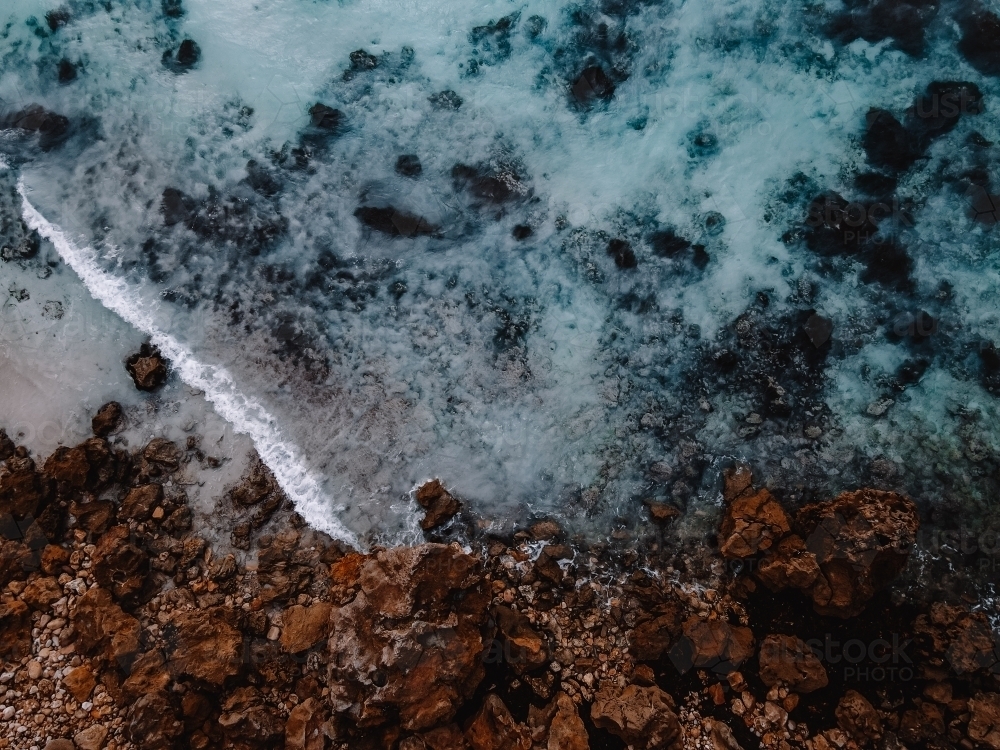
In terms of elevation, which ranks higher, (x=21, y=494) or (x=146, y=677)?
(x=21, y=494)

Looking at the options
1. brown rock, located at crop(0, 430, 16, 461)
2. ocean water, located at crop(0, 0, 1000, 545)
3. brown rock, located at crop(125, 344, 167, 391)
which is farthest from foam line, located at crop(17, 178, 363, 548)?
brown rock, located at crop(0, 430, 16, 461)

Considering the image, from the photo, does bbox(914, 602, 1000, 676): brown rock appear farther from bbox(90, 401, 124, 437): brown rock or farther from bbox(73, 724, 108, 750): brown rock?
bbox(90, 401, 124, 437): brown rock

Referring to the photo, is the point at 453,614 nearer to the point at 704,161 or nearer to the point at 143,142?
the point at 704,161

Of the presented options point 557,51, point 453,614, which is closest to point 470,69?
point 557,51

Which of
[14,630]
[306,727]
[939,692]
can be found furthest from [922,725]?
[14,630]

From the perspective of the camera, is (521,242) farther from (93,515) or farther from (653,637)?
(93,515)
